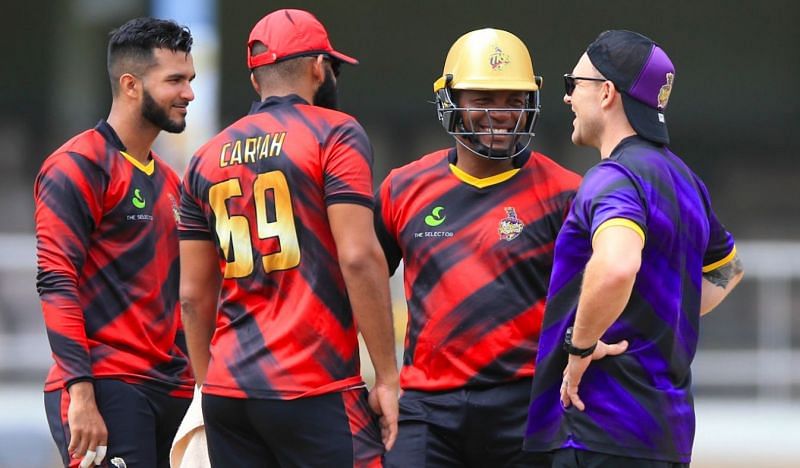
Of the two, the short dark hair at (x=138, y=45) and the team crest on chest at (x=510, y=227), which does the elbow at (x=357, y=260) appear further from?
the short dark hair at (x=138, y=45)

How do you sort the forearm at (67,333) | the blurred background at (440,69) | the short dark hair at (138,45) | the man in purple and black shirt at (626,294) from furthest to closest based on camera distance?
the blurred background at (440,69) → the short dark hair at (138,45) → the forearm at (67,333) → the man in purple and black shirt at (626,294)

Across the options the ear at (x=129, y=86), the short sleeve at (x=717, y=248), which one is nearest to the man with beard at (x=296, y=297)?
the ear at (x=129, y=86)

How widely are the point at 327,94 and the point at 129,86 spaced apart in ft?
3.07

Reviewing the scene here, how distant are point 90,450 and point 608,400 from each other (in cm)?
171

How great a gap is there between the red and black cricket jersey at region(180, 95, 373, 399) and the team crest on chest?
59 cm

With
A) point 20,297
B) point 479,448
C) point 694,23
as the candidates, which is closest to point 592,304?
point 479,448

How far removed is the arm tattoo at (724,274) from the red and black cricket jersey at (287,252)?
45.6 inches

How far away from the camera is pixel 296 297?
13.2 feet

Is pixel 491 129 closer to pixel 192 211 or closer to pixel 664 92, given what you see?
pixel 664 92

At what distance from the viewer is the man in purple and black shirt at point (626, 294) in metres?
3.74

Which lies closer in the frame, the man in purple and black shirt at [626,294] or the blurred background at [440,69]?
the man in purple and black shirt at [626,294]

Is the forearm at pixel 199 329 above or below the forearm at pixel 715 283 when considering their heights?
below

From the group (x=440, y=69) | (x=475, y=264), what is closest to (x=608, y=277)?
(x=475, y=264)

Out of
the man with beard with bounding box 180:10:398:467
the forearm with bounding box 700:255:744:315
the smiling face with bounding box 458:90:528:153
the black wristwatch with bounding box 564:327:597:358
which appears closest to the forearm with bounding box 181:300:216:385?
the man with beard with bounding box 180:10:398:467
